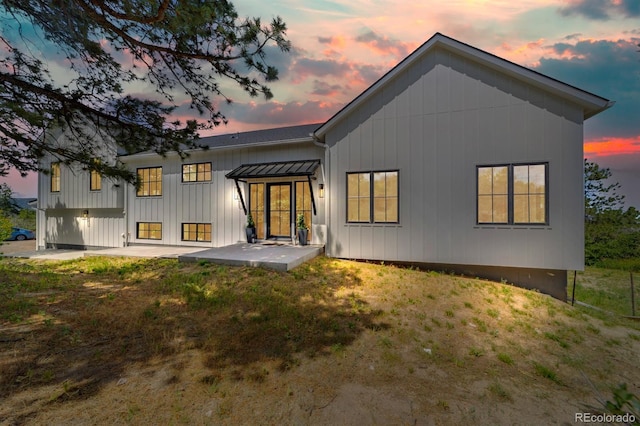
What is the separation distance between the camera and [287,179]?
1042 cm

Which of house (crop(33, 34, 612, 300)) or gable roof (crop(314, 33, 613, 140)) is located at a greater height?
gable roof (crop(314, 33, 613, 140))

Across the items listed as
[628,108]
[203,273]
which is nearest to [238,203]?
[203,273]

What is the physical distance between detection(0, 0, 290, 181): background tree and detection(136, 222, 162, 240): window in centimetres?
649

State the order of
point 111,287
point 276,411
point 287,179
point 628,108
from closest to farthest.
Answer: point 276,411 → point 111,287 → point 628,108 → point 287,179

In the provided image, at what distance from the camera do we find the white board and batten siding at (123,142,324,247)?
1051cm

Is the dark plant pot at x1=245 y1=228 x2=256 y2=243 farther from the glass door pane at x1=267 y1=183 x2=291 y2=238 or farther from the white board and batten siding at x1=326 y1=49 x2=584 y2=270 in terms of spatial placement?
the white board and batten siding at x1=326 y1=49 x2=584 y2=270

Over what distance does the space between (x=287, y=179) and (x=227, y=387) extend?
808 cm

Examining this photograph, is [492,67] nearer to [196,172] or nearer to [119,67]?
[119,67]

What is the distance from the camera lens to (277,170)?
962 cm

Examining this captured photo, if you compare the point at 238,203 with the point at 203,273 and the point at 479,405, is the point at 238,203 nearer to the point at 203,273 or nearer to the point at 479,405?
the point at 203,273

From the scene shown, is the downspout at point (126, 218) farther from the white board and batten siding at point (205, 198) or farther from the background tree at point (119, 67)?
the background tree at point (119, 67)

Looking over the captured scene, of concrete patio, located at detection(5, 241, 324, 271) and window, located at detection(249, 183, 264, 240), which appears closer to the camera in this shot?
concrete patio, located at detection(5, 241, 324, 271)

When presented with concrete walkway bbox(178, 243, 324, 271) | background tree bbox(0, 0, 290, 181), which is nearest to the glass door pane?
concrete walkway bbox(178, 243, 324, 271)

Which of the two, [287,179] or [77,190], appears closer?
[287,179]
